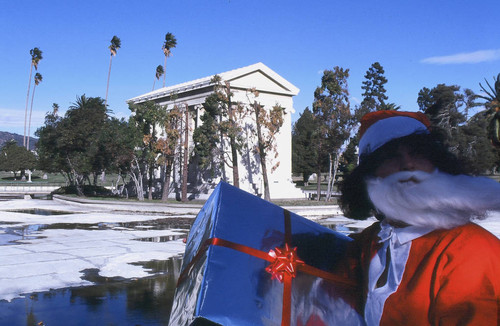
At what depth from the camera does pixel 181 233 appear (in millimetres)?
13086

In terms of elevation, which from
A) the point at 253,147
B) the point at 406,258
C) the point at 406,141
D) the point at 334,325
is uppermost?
the point at 253,147

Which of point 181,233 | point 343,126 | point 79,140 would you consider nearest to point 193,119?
point 79,140

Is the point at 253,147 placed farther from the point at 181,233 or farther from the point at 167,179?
the point at 181,233

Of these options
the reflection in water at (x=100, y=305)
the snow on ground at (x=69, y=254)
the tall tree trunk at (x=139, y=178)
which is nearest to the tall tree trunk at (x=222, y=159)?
the tall tree trunk at (x=139, y=178)

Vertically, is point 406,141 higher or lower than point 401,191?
higher

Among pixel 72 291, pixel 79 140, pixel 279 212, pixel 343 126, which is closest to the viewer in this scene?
pixel 279 212

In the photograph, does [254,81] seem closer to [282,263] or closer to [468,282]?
[282,263]

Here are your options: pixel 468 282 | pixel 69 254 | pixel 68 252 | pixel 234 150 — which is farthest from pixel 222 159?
pixel 468 282

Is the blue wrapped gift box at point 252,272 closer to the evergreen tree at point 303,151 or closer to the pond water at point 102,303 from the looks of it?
the pond water at point 102,303

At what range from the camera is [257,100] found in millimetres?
25859

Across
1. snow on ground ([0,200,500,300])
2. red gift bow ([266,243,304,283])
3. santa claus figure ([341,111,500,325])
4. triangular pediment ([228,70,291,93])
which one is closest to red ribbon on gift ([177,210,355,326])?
red gift bow ([266,243,304,283])

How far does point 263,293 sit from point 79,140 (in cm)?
A: 2542

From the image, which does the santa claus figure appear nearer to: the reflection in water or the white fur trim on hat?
the white fur trim on hat

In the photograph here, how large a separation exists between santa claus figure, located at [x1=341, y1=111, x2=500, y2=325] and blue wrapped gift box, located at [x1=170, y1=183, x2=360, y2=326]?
135 millimetres
